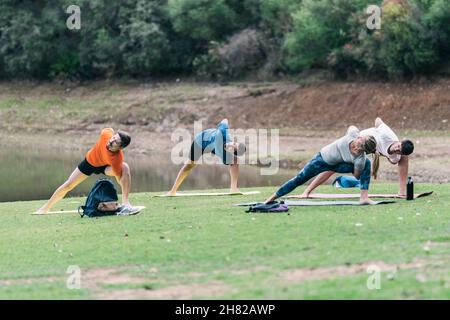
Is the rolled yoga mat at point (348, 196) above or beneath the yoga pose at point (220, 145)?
beneath

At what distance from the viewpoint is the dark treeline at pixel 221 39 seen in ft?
122

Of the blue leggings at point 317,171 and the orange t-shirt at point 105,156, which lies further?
the orange t-shirt at point 105,156

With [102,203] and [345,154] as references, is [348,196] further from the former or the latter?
[102,203]

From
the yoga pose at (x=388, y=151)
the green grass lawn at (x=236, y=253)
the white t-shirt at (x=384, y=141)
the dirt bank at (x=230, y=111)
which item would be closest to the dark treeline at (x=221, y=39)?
the dirt bank at (x=230, y=111)

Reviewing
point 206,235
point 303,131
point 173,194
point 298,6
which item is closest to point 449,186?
point 173,194

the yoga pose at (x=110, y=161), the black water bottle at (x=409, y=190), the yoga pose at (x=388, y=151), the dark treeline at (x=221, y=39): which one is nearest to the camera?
the yoga pose at (x=110, y=161)

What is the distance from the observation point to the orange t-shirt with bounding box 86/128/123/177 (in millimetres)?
16353

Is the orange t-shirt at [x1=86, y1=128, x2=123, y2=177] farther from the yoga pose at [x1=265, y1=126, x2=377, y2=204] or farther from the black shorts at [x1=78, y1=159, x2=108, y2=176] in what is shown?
the yoga pose at [x1=265, y1=126, x2=377, y2=204]

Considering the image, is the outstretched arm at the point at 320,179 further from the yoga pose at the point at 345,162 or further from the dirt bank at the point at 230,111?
the dirt bank at the point at 230,111

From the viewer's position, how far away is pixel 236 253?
1203 centimetres

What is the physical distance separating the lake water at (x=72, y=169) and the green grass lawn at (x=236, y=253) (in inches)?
420

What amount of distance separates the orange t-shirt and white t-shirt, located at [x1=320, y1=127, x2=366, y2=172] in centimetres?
325

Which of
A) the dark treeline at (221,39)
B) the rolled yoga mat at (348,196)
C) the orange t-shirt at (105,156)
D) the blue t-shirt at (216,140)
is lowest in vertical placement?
the rolled yoga mat at (348,196)

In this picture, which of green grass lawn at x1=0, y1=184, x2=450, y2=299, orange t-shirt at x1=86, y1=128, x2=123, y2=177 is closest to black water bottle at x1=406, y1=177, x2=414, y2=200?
green grass lawn at x1=0, y1=184, x2=450, y2=299
